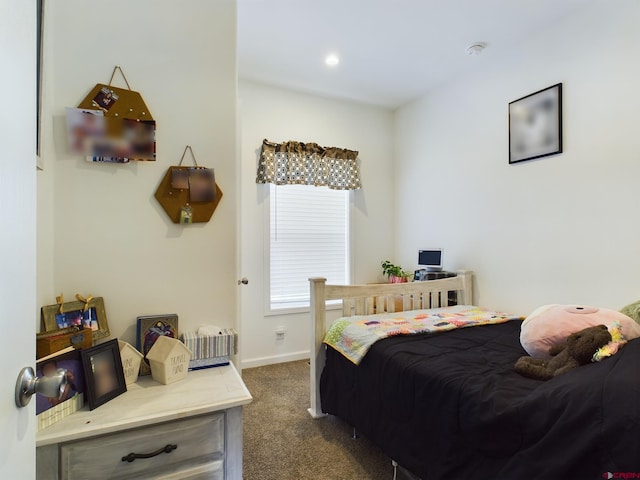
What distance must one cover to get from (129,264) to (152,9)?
3.47ft

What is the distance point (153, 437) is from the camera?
994 millimetres

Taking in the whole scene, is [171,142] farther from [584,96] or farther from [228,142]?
[584,96]

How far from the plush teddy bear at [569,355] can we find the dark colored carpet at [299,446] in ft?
2.96

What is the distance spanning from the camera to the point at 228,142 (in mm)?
1491

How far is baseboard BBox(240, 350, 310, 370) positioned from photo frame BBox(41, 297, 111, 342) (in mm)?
2017

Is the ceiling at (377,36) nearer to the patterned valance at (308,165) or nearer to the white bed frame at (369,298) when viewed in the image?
the patterned valance at (308,165)

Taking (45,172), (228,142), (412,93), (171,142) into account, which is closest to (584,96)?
(412,93)

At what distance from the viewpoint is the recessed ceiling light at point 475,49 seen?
2566mm

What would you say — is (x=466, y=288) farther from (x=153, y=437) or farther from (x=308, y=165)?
(x=153, y=437)

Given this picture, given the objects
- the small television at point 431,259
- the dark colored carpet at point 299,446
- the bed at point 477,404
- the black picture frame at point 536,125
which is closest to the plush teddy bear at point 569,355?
the bed at point 477,404

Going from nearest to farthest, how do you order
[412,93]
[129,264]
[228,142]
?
[129,264], [228,142], [412,93]

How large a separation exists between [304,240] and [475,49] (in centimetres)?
223

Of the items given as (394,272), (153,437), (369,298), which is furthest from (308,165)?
(153,437)

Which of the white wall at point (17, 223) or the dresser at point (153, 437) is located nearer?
the white wall at point (17, 223)
